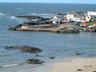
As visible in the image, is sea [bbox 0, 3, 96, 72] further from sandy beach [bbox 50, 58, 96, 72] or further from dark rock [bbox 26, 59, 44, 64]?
sandy beach [bbox 50, 58, 96, 72]

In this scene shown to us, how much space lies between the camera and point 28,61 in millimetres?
Answer: 44531

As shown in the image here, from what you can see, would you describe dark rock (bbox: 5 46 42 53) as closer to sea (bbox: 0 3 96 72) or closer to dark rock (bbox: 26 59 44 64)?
sea (bbox: 0 3 96 72)

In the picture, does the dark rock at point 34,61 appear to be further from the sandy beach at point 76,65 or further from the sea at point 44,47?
the sandy beach at point 76,65

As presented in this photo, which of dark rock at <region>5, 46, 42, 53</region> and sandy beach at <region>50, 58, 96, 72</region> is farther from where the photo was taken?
dark rock at <region>5, 46, 42, 53</region>

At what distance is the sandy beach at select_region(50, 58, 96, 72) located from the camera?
39.7 m

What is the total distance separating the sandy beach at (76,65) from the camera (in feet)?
130

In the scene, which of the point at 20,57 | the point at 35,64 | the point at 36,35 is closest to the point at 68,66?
the point at 35,64

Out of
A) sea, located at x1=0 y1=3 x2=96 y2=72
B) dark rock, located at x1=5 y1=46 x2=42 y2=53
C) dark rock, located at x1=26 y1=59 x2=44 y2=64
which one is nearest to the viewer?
sea, located at x1=0 y1=3 x2=96 y2=72

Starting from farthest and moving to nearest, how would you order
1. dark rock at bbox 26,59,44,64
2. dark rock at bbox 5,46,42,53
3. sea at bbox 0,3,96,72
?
dark rock at bbox 5,46,42,53
dark rock at bbox 26,59,44,64
sea at bbox 0,3,96,72

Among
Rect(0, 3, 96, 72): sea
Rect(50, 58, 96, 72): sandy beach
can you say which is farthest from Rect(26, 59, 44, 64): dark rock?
Rect(50, 58, 96, 72): sandy beach

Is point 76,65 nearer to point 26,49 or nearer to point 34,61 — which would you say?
point 34,61

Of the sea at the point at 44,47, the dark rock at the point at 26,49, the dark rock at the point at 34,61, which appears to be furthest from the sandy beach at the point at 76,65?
the dark rock at the point at 26,49

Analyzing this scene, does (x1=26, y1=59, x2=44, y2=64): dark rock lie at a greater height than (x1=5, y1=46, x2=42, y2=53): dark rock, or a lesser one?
lesser

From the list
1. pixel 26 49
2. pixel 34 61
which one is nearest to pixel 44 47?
pixel 26 49
